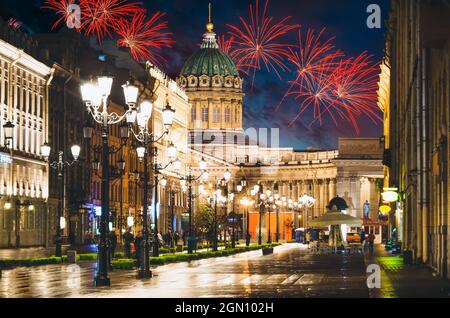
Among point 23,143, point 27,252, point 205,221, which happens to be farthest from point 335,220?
point 205,221

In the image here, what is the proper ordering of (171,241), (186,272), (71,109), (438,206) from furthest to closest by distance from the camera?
(71,109), (171,241), (186,272), (438,206)

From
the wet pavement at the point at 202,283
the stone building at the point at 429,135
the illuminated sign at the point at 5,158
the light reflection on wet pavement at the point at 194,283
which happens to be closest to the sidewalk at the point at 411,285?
the wet pavement at the point at 202,283

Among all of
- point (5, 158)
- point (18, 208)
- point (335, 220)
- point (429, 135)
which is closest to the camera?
point (429, 135)

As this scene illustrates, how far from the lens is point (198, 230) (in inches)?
5113

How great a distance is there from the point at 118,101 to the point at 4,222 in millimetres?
40818

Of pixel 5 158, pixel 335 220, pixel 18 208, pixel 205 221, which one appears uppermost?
pixel 5 158

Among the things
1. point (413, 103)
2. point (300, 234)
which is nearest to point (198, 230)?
point (300, 234)

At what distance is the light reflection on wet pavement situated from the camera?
32969mm

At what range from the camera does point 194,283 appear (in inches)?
1523

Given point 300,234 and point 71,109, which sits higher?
point 71,109

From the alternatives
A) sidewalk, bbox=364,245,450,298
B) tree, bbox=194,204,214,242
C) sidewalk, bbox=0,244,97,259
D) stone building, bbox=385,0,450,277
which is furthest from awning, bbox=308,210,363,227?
sidewalk, bbox=364,245,450,298

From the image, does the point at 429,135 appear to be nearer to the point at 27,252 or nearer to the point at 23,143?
the point at 27,252

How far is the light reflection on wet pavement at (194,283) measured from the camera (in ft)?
108
